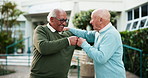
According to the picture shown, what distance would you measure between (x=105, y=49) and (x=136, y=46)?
5076 mm

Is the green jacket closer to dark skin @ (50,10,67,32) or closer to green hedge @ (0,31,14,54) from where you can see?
dark skin @ (50,10,67,32)

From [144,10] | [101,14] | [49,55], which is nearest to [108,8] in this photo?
[144,10]

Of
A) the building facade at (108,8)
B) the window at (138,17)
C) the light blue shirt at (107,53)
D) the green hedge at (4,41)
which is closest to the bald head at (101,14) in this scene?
the light blue shirt at (107,53)

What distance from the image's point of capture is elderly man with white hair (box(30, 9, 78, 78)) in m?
2.00

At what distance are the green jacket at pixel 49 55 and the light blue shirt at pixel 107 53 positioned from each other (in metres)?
0.26

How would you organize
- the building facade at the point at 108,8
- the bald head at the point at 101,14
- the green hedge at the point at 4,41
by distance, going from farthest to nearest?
the green hedge at the point at 4,41, the building facade at the point at 108,8, the bald head at the point at 101,14

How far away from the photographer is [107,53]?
1941mm

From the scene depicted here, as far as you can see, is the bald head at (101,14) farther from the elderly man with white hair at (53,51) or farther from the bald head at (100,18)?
the elderly man with white hair at (53,51)

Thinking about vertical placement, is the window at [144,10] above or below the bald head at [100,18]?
above

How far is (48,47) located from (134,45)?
5371 millimetres

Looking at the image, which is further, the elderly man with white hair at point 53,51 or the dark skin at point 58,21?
the dark skin at point 58,21

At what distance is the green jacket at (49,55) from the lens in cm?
197

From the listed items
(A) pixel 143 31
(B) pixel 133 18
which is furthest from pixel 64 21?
(B) pixel 133 18

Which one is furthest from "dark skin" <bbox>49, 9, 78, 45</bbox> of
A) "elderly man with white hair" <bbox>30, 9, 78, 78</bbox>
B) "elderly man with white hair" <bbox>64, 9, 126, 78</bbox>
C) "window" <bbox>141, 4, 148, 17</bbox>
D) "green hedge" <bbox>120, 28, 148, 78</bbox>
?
"window" <bbox>141, 4, 148, 17</bbox>
